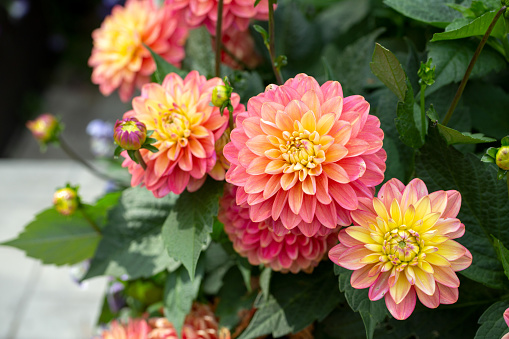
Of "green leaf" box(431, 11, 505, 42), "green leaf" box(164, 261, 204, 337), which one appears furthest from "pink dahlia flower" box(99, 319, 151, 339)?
"green leaf" box(431, 11, 505, 42)

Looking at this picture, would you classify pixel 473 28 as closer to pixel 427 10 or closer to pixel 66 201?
pixel 427 10

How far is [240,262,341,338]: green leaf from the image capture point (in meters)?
0.40

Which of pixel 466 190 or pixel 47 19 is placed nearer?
pixel 466 190

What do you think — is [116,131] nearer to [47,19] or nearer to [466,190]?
[466,190]

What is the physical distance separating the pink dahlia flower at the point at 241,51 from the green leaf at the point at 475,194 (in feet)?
0.88

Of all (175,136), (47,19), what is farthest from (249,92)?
(47,19)

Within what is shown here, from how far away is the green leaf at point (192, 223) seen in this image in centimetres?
37

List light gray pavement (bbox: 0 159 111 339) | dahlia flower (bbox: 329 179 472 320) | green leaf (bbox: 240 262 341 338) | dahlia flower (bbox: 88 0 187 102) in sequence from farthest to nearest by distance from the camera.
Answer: light gray pavement (bbox: 0 159 111 339)
dahlia flower (bbox: 88 0 187 102)
green leaf (bbox: 240 262 341 338)
dahlia flower (bbox: 329 179 472 320)

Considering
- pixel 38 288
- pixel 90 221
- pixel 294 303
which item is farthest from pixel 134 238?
pixel 38 288

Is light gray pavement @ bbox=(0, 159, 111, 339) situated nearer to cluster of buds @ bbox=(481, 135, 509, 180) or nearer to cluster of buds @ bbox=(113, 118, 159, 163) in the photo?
cluster of buds @ bbox=(113, 118, 159, 163)

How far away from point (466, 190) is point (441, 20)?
0.46 feet

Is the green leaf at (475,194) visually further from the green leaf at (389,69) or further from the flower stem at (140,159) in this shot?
the flower stem at (140,159)

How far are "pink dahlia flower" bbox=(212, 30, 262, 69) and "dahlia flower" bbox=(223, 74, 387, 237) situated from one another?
0.25m

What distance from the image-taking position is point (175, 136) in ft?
1.20
